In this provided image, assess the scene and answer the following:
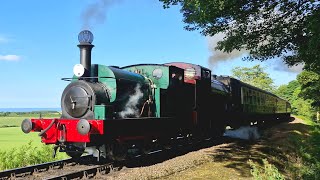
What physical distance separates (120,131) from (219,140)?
864cm

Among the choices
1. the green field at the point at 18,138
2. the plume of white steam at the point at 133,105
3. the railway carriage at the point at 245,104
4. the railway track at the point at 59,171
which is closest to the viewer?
the railway track at the point at 59,171

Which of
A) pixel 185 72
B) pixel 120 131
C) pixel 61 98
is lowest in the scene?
pixel 120 131

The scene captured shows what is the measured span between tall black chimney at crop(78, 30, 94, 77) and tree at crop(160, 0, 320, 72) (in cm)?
256

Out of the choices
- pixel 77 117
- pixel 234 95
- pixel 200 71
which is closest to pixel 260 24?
pixel 200 71

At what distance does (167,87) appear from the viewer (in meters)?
12.0

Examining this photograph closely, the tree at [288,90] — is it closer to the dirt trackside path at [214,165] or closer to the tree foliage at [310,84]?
the tree foliage at [310,84]

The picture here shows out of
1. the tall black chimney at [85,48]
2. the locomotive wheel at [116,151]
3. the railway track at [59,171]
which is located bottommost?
the railway track at [59,171]

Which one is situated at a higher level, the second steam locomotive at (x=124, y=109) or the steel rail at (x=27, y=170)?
the second steam locomotive at (x=124, y=109)

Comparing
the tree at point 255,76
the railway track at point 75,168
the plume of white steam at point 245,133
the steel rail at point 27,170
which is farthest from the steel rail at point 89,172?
the tree at point 255,76

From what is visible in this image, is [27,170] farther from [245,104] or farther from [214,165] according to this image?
[245,104]

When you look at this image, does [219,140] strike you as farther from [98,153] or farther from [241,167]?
[98,153]

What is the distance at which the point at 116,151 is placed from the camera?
998cm

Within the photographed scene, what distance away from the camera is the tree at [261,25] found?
9234mm

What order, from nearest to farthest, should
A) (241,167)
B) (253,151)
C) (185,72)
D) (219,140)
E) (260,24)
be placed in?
(241,167) → (260,24) → (253,151) → (185,72) → (219,140)
